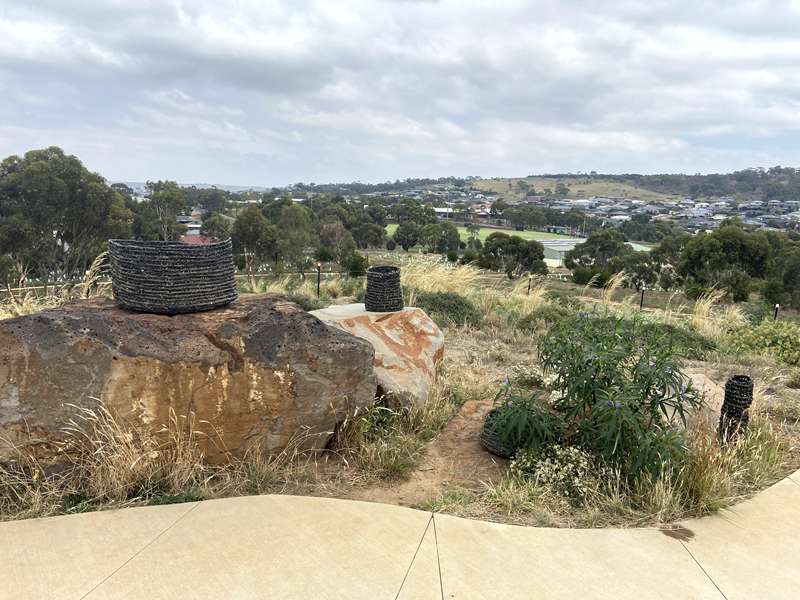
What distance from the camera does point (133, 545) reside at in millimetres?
2754

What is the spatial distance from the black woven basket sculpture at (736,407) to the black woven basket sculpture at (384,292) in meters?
3.31

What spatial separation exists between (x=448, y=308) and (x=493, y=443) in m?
5.58

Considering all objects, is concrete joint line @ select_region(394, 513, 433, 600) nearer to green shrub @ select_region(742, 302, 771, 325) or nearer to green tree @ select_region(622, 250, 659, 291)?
green shrub @ select_region(742, 302, 771, 325)

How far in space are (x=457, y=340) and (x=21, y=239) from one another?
18.3m

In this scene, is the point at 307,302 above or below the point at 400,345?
below

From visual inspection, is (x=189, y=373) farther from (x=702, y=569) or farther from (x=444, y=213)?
(x=444, y=213)

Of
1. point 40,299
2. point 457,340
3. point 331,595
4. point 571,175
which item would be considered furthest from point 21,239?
point 571,175

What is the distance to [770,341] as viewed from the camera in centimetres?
802

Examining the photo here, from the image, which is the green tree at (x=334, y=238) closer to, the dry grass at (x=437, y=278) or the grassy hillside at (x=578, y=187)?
the dry grass at (x=437, y=278)

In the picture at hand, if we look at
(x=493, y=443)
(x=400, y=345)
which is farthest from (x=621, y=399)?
(x=400, y=345)

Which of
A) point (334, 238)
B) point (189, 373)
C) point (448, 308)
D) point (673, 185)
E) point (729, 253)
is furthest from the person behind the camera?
point (673, 185)

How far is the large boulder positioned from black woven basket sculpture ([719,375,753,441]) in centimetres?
271

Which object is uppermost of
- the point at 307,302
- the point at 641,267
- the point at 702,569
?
the point at 307,302

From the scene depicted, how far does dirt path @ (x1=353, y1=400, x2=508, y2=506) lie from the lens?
3.54 metres
